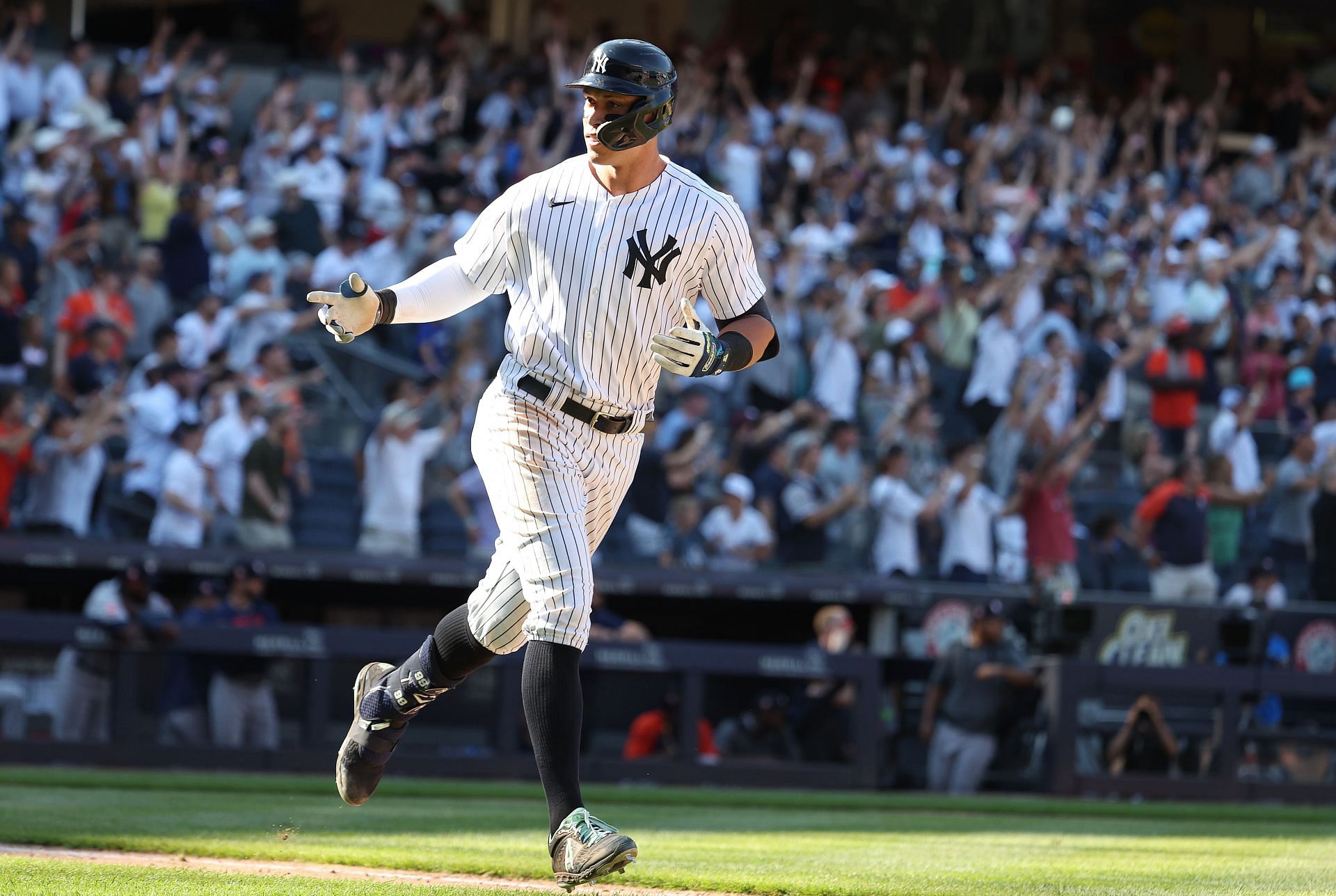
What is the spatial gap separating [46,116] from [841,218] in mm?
6829

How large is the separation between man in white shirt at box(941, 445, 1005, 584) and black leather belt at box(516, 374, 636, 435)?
8.60 m

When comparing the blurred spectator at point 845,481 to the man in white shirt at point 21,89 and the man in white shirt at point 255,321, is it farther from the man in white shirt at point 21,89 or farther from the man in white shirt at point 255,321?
the man in white shirt at point 21,89

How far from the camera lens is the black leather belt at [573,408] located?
4465mm

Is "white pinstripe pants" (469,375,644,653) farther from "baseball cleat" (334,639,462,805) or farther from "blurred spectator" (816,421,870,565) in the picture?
"blurred spectator" (816,421,870,565)

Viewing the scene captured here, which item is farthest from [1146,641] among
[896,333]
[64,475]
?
[64,475]

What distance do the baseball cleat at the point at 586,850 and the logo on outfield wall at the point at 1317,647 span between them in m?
9.41

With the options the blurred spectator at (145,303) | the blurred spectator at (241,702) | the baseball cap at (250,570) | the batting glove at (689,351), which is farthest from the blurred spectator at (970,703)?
the batting glove at (689,351)

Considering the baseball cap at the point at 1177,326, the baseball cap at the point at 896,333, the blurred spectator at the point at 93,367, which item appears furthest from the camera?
the baseball cap at the point at 1177,326

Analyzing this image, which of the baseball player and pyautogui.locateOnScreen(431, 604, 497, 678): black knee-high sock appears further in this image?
pyautogui.locateOnScreen(431, 604, 497, 678): black knee-high sock

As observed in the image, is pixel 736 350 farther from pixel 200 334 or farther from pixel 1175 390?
pixel 1175 390

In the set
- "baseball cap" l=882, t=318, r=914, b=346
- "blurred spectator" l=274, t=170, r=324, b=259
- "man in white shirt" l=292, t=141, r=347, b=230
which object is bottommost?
"baseball cap" l=882, t=318, r=914, b=346

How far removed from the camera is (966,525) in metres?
12.9

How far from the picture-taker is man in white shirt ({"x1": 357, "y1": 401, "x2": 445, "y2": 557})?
1191cm

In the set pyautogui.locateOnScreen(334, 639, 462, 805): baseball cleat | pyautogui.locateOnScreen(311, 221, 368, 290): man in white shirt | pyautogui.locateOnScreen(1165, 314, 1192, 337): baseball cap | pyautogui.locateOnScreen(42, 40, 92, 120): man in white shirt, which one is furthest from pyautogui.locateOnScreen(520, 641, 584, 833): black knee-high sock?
pyautogui.locateOnScreen(1165, 314, 1192, 337): baseball cap
